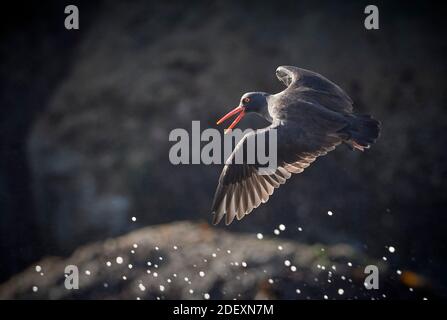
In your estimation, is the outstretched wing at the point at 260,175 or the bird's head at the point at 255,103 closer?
the outstretched wing at the point at 260,175

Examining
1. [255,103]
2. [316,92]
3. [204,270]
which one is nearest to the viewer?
[316,92]

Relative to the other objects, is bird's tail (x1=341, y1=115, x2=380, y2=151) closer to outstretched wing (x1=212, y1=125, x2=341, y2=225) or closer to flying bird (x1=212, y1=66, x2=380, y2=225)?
flying bird (x1=212, y1=66, x2=380, y2=225)

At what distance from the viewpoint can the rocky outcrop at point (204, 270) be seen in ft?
14.7

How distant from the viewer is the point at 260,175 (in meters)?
3.49

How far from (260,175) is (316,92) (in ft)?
2.32

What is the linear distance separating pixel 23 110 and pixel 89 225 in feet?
4.89

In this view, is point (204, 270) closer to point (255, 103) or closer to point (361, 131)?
point (255, 103)

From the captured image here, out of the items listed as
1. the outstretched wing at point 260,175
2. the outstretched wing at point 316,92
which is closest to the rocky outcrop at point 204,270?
the outstretched wing at point 260,175

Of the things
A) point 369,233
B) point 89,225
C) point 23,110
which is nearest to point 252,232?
point 369,233

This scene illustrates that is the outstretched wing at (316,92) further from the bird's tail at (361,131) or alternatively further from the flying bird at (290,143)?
the bird's tail at (361,131)

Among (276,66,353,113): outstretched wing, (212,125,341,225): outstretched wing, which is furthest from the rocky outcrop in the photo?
(276,66,353,113): outstretched wing

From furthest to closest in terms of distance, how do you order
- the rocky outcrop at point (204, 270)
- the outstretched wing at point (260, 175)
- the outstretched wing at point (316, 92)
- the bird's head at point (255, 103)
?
1. the rocky outcrop at point (204, 270)
2. the bird's head at point (255, 103)
3. the outstretched wing at point (316, 92)
4. the outstretched wing at point (260, 175)

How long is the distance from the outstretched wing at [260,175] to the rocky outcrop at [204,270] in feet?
4.19

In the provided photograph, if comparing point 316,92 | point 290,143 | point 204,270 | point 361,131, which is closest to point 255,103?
point 316,92
